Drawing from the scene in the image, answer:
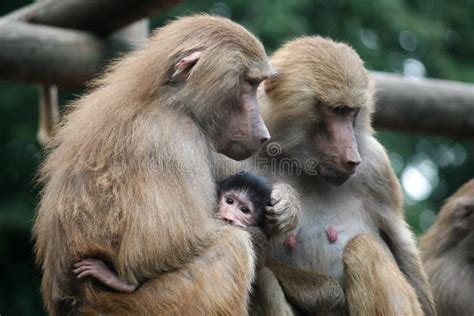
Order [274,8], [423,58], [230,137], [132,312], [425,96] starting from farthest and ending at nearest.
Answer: [423,58] < [274,8] < [425,96] < [230,137] < [132,312]

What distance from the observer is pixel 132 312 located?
4.02 metres

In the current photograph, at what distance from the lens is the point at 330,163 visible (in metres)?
4.73

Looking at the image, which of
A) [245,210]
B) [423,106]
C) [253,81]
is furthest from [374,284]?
[423,106]

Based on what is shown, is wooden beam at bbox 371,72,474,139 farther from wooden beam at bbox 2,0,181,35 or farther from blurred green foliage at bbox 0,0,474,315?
blurred green foliage at bbox 0,0,474,315

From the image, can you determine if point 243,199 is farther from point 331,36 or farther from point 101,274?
point 331,36

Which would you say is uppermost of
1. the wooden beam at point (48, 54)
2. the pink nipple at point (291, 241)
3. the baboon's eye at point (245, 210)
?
the baboon's eye at point (245, 210)

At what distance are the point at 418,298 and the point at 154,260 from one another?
62.4 inches

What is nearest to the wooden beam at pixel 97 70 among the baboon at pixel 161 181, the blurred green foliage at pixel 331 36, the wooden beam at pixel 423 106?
the wooden beam at pixel 423 106

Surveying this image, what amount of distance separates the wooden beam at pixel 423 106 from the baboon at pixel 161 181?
2.73 m

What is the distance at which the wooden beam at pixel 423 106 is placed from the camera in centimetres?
703

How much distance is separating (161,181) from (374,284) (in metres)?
1.17

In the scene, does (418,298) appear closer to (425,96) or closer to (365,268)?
(365,268)

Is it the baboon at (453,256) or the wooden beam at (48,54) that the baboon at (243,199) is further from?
the wooden beam at (48,54)

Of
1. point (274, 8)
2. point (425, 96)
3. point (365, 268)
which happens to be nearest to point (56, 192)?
point (365, 268)
